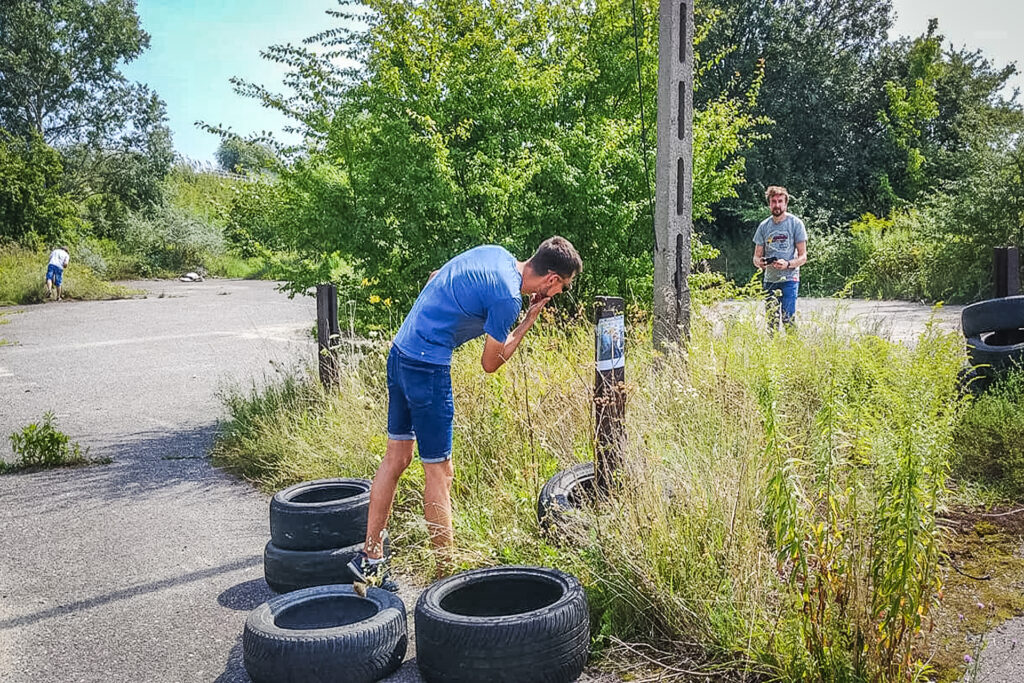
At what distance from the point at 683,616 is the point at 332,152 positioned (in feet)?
22.7

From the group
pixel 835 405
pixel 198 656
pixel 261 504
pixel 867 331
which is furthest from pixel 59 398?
pixel 835 405

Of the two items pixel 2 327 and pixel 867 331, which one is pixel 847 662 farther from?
pixel 2 327

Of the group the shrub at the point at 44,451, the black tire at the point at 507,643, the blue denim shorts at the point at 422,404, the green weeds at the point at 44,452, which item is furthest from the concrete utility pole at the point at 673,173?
the shrub at the point at 44,451

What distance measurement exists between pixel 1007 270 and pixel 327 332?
6.16 meters

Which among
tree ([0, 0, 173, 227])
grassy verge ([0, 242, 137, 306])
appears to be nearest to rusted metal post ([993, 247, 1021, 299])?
grassy verge ([0, 242, 137, 306])

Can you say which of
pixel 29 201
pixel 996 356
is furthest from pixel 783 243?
pixel 29 201

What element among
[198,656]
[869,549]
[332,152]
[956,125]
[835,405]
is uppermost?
[956,125]

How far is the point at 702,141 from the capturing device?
371 inches

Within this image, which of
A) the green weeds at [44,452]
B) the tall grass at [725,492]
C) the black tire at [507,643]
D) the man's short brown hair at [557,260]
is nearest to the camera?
the tall grass at [725,492]

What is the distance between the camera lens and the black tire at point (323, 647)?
347 cm

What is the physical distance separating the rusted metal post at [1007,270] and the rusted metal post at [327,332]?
604 centimetres

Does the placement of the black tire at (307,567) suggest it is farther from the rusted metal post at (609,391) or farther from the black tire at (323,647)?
the rusted metal post at (609,391)

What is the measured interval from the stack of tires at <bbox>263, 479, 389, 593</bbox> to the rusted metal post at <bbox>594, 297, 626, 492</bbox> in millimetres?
1278

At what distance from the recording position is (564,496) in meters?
4.56
